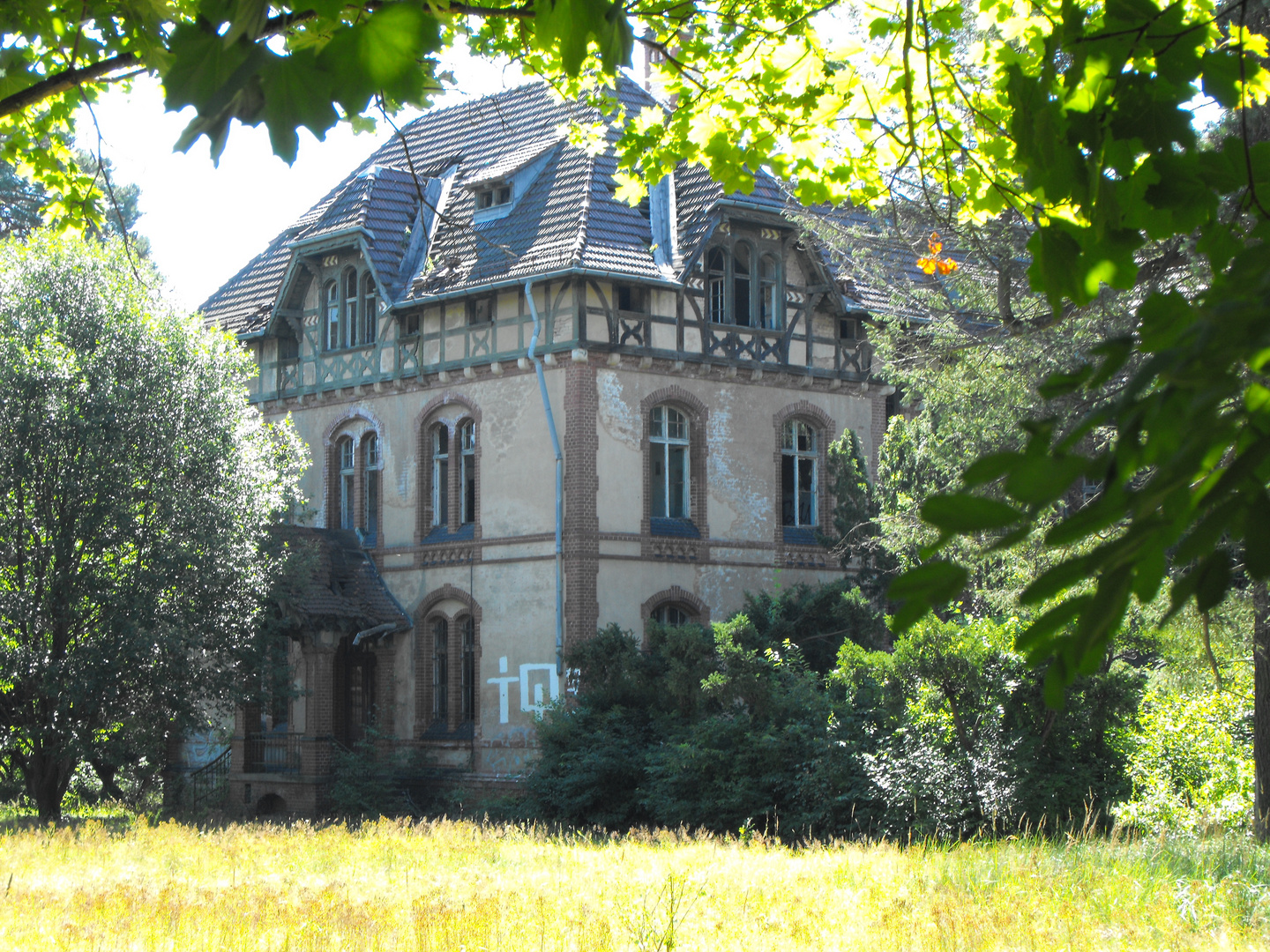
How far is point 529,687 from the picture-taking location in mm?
23234

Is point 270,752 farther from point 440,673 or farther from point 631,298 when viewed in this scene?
point 631,298

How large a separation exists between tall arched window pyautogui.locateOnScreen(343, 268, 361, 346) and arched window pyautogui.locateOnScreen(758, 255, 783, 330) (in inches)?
315

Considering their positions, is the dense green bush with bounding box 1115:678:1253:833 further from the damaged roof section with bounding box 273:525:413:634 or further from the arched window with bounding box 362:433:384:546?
the arched window with bounding box 362:433:384:546

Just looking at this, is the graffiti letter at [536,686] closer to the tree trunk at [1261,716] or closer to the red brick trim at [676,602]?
the red brick trim at [676,602]

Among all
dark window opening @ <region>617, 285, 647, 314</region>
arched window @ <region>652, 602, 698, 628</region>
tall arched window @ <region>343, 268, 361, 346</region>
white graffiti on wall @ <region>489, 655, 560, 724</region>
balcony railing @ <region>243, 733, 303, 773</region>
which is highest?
tall arched window @ <region>343, 268, 361, 346</region>

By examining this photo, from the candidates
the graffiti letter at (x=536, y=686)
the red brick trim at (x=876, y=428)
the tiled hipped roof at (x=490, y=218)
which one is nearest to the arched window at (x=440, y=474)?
the tiled hipped roof at (x=490, y=218)

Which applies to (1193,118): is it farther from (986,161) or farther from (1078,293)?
(986,161)

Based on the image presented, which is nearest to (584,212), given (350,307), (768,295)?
(768,295)

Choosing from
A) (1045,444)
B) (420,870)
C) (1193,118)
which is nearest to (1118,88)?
(1193,118)

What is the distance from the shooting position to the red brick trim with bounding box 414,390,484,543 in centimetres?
2469

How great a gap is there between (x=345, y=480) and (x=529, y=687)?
263 inches

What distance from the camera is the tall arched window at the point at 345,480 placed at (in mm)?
26992

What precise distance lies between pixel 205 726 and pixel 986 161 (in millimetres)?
17820

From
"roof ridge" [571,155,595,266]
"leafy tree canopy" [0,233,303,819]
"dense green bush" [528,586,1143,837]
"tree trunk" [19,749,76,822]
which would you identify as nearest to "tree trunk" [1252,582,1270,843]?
"dense green bush" [528,586,1143,837]
